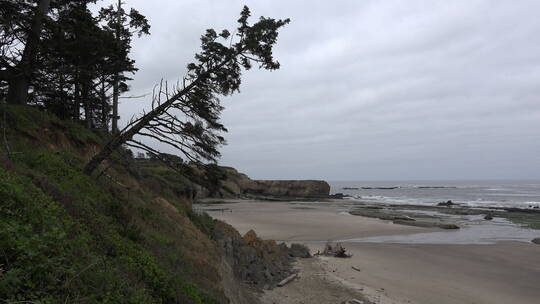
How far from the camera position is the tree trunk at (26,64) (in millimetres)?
12156

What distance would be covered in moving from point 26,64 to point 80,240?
1049cm

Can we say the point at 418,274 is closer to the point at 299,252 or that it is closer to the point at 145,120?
the point at 299,252

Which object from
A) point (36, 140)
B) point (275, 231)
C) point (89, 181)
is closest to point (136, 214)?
point (89, 181)

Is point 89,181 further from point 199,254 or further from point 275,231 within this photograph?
point 275,231

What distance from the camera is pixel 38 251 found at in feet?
11.9

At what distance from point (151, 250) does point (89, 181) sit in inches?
119

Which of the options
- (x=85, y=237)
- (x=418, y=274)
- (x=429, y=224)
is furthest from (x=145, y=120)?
(x=429, y=224)

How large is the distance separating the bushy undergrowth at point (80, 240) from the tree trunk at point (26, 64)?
1.89 meters

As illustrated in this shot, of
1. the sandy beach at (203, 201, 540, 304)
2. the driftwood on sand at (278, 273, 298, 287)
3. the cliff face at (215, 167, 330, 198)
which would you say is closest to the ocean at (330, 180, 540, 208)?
the cliff face at (215, 167, 330, 198)

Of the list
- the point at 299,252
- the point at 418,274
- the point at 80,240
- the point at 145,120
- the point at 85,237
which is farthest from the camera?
the point at 299,252

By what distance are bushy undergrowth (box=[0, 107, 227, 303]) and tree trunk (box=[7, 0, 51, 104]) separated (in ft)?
6.19

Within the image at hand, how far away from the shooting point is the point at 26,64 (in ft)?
39.9

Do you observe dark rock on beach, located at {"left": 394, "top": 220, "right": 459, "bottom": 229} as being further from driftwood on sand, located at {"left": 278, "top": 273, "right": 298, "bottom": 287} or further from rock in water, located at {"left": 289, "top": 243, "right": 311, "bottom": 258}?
driftwood on sand, located at {"left": 278, "top": 273, "right": 298, "bottom": 287}

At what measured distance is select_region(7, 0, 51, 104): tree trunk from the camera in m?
12.2
